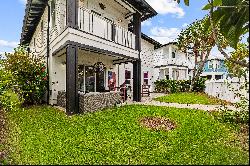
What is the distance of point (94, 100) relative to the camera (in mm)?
11484

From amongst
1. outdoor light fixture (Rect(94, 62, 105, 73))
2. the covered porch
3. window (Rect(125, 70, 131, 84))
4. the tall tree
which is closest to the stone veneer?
the covered porch

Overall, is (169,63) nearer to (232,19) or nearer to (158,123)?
(158,123)

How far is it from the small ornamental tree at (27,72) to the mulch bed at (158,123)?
6935mm

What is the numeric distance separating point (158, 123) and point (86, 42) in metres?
4.89

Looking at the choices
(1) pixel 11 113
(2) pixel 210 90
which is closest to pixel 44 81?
(1) pixel 11 113

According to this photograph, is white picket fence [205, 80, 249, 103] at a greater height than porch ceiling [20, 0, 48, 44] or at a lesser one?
lesser

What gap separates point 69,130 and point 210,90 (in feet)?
59.5

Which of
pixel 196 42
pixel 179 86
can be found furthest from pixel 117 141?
pixel 196 42

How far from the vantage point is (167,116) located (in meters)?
10.3

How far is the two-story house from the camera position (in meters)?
10.6

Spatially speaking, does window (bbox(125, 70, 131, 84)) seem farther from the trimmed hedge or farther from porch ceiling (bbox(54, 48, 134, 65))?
the trimmed hedge

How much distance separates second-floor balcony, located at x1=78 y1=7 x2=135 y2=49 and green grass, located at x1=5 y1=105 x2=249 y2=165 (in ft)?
14.2

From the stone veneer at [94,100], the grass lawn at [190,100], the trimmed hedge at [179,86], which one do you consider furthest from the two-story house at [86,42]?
the trimmed hedge at [179,86]

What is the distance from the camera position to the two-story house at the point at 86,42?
10.6 meters
